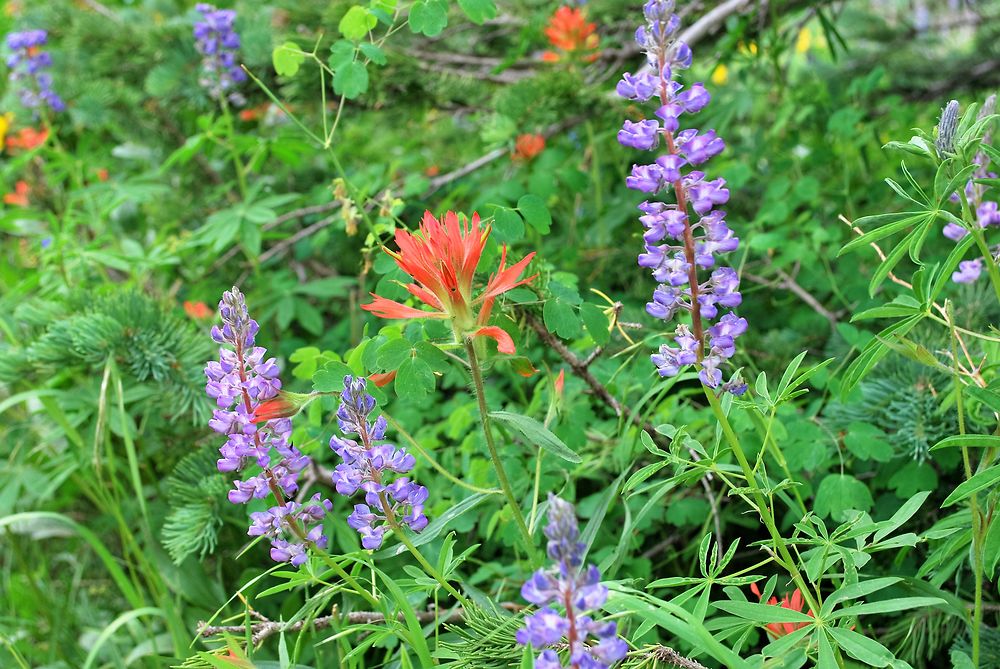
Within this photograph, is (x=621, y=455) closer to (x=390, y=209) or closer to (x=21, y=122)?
(x=390, y=209)

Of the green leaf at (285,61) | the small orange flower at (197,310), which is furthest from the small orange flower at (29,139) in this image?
the green leaf at (285,61)

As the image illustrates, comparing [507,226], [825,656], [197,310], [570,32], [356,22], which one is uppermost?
[356,22]

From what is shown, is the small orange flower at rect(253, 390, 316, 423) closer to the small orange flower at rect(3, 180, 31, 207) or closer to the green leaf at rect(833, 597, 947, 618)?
the green leaf at rect(833, 597, 947, 618)

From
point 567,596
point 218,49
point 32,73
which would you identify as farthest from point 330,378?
point 32,73

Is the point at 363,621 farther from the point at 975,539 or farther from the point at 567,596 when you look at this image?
the point at 975,539

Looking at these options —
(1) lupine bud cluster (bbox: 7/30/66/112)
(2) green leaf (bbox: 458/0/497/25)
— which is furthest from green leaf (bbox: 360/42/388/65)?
(1) lupine bud cluster (bbox: 7/30/66/112)

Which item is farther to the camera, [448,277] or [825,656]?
→ [448,277]

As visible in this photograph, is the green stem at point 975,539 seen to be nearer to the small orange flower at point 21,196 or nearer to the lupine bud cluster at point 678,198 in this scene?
the lupine bud cluster at point 678,198

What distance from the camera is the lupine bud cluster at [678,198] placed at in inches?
40.4

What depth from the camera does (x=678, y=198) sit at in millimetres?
1046

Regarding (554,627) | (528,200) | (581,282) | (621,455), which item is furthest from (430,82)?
(554,627)

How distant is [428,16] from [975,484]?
1.06m

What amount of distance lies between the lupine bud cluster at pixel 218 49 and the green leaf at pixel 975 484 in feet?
6.12

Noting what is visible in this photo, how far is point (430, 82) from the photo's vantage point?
235cm
